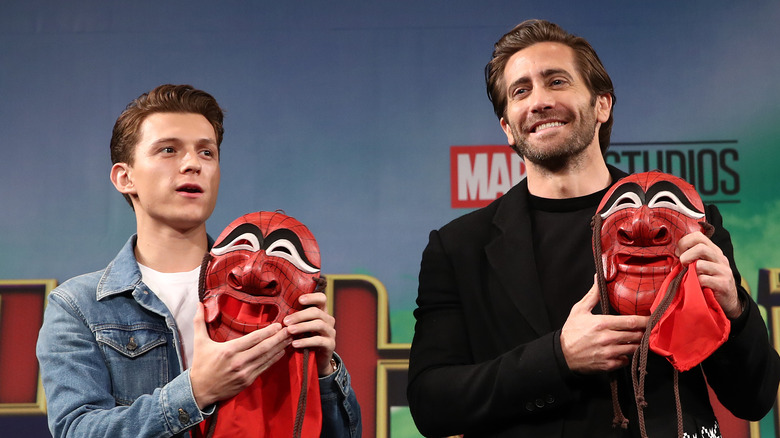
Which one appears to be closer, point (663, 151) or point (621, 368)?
point (621, 368)

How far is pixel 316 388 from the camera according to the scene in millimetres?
1566

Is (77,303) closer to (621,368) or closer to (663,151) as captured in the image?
(621,368)

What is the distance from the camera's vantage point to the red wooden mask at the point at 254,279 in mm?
1542

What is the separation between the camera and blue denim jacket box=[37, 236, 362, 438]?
1.56m

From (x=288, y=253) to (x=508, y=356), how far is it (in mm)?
478

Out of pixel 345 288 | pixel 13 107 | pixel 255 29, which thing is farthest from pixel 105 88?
pixel 345 288

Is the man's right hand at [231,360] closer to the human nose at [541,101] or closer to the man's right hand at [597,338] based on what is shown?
the man's right hand at [597,338]

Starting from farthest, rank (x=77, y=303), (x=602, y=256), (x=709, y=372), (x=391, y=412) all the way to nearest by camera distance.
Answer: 1. (x=391, y=412)
2. (x=77, y=303)
3. (x=709, y=372)
4. (x=602, y=256)

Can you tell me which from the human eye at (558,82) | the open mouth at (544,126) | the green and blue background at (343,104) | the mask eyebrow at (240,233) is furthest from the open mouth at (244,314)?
the green and blue background at (343,104)

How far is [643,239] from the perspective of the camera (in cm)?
145

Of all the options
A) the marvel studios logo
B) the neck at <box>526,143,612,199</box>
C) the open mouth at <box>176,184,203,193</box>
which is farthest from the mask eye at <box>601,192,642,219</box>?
the marvel studios logo

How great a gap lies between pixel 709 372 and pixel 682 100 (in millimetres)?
1679

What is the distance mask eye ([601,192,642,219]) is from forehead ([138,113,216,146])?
3.11 ft

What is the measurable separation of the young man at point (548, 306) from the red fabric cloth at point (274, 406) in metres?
0.27
